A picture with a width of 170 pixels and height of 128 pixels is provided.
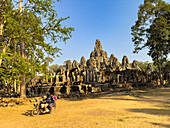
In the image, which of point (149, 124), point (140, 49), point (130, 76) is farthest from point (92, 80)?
point (149, 124)

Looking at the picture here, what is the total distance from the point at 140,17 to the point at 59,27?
17.5 m

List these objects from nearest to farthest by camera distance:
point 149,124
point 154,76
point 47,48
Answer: point 149,124, point 47,48, point 154,76

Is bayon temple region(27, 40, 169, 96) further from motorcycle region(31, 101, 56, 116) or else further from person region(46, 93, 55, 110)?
motorcycle region(31, 101, 56, 116)

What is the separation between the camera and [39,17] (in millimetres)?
12281

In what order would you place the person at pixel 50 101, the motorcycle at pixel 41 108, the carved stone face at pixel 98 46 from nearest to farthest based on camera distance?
the motorcycle at pixel 41 108 < the person at pixel 50 101 < the carved stone face at pixel 98 46

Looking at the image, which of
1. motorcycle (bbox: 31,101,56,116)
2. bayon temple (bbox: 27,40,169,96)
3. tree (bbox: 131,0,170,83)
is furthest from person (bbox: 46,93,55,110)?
tree (bbox: 131,0,170,83)

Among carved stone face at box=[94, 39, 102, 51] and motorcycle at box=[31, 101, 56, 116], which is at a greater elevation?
carved stone face at box=[94, 39, 102, 51]

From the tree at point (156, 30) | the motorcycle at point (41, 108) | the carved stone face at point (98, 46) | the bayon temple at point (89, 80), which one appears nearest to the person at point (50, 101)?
the motorcycle at point (41, 108)

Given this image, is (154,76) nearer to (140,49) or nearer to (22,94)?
(140,49)

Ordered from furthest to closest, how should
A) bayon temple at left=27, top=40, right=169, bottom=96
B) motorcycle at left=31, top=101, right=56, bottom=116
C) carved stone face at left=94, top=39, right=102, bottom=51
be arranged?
carved stone face at left=94, top=39, right=102, bottom=51, bayon temple at left=27, top=40, right=169, bottom=96, motorcycle at left=31, top=101, right=56, bottom=116

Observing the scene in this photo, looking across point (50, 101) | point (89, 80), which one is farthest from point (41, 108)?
point (89, 80)

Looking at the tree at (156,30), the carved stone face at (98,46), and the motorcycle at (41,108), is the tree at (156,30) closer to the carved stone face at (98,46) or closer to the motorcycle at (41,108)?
the motorcycle at (41,108)

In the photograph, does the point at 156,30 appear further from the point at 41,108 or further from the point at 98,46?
the point at 98,46

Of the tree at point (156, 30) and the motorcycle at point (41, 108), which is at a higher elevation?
the tree at point (156, 30)
